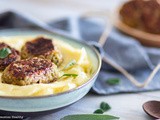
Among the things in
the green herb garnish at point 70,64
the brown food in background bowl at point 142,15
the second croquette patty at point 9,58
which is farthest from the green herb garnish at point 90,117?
the brown food in background bowl at point 142,15

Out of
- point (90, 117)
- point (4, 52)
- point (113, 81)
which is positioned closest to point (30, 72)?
point (4, 52)

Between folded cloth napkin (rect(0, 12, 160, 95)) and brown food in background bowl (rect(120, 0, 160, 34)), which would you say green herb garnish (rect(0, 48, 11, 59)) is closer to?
folded cloth napkin (rect(0, 12, 160, 95))

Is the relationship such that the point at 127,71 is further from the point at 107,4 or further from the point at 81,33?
the point at 107,4

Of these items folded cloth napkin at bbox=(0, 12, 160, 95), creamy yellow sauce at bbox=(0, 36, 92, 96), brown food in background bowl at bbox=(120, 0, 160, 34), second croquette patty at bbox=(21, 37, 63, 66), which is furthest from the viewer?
brown food in background bowl at bbox=(120, 0, 160, 34)

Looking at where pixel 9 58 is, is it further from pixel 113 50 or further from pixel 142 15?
pixel 142 15

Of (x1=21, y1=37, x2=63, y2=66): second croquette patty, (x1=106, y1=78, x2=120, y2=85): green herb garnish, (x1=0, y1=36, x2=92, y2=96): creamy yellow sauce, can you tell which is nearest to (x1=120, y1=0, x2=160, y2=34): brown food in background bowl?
(x1=106, y1=78, x2=120, y2=85): green herb garnish

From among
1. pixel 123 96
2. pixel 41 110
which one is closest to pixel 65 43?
pixel 123 96
